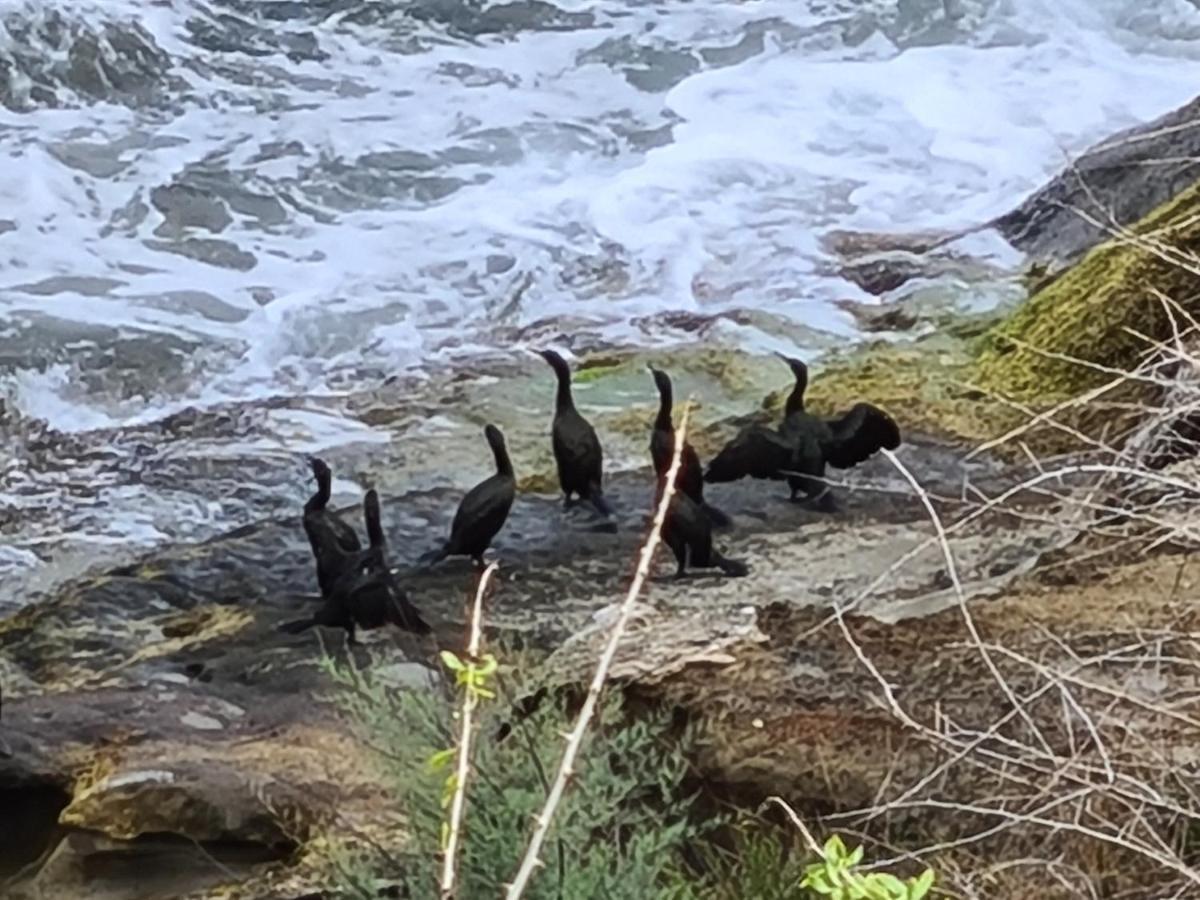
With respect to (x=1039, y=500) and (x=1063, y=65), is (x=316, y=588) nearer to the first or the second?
(x=1039, y=500)

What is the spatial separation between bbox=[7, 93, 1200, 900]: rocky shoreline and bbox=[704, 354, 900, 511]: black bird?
3.3 inches

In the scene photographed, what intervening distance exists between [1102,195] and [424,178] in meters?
4.20

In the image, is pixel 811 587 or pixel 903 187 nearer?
pixel 811 587

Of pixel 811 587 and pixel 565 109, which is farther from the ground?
pixel 811 587

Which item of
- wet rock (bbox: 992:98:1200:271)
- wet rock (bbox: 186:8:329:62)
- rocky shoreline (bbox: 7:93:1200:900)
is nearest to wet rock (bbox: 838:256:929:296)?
wet rock (bbox: 992:98:1200:271)

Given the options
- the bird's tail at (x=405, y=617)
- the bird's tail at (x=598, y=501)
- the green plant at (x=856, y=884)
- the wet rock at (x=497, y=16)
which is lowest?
the wet rock at (x=497, y=16)

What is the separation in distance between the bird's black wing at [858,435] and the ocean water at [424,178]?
204cm

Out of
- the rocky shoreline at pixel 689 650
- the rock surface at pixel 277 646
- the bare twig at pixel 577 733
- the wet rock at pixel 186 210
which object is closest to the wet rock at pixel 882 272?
the rocky shoreline at pixel 689 650

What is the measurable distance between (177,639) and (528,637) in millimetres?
888

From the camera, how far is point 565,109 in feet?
40.0

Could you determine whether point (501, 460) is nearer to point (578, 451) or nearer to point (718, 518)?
point (578, 451)

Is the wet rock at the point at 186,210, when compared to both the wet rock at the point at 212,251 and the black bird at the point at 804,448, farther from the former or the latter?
the black bird at the point at 804,448

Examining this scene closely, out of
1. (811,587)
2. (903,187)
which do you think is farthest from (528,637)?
(903,187)

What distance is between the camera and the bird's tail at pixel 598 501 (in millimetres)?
5383
